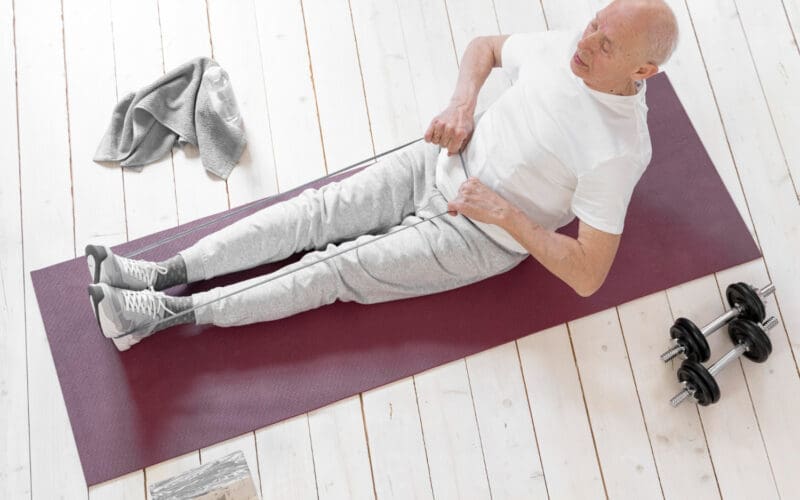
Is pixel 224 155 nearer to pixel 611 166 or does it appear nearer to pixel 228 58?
pixel 228 58

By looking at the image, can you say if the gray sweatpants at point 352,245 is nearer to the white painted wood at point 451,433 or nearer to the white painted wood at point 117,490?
the white painted wood at point 451,433

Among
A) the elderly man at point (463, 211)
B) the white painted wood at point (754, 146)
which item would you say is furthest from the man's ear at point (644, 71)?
the white painted wood at point (754, 146)

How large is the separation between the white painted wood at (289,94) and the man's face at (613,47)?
33.8 inches

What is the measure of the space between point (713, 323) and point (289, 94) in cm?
124

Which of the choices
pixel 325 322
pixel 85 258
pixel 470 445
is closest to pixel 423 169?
pixel 325 322

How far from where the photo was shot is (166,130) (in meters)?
2.39

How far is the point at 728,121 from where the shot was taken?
2480 mm

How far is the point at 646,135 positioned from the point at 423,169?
56 cm

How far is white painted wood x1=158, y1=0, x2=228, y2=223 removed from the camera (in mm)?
2340

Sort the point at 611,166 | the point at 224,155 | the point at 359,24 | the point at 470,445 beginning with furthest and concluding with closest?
the point at 359,24
the point at 224,155
the point at 470,445
the point at 611,166

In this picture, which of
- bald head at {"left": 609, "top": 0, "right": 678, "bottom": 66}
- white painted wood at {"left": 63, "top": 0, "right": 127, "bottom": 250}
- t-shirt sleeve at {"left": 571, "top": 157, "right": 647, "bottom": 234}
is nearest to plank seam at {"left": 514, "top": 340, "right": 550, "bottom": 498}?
t-shirt sleeve at {"left": 571, "top": 157, "right": 647, "bottom": 234}

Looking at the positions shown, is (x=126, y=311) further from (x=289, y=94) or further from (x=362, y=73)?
(x=362, y=73)

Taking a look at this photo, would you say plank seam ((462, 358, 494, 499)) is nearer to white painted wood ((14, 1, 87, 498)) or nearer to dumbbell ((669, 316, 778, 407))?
dumbbell ((669, 316, 778, 407))

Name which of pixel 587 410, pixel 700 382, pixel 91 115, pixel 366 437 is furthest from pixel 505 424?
pixel 91 115
